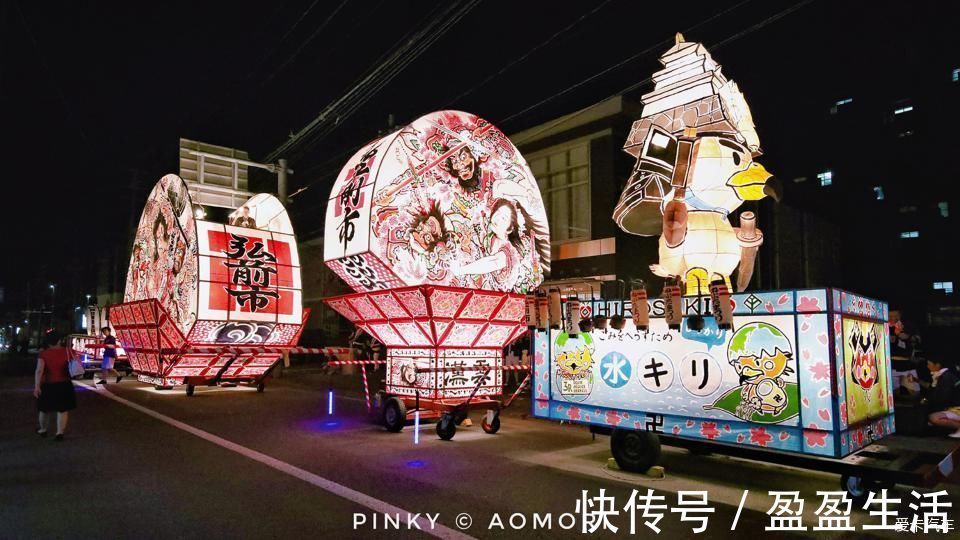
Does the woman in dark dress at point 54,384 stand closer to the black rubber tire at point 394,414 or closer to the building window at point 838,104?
A: the black rubber tire at point 394,414

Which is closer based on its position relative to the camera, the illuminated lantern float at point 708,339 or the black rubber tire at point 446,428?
the illuminated lantern float at point 708,339

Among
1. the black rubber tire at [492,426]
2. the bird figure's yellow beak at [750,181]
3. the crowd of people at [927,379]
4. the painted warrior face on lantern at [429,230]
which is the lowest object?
the black rubber tire at [492,426]

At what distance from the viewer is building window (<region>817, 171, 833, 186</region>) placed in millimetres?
38250

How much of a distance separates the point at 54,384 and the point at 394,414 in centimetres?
602

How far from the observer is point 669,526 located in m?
6.09

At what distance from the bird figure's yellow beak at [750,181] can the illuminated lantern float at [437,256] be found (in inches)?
176

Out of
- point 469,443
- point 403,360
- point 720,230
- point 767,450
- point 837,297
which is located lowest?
point 469,443

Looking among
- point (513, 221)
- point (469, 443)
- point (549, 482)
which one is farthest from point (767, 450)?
point (513, 221)

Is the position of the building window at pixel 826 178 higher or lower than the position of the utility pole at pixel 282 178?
higher

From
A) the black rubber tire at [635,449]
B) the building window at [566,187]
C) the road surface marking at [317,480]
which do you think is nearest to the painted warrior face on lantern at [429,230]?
the road surface marking at [317,480]

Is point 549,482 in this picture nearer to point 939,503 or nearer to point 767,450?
point 767,450

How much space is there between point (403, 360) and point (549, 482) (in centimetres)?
497

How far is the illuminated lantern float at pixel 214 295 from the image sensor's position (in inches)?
658

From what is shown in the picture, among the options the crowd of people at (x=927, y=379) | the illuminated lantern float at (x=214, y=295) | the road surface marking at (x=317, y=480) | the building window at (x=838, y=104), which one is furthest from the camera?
the building window at (x=838, y=104)
